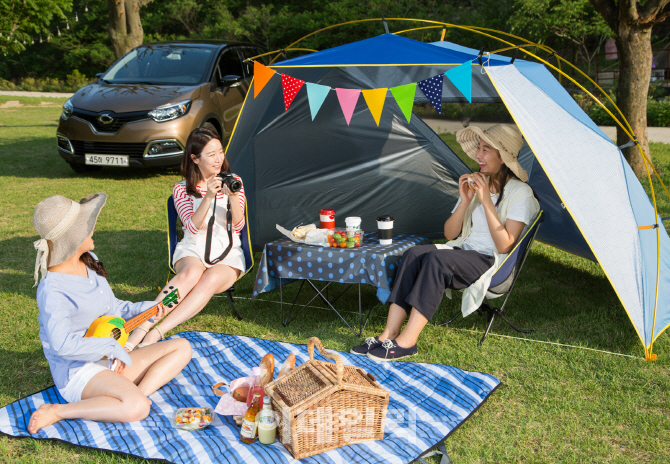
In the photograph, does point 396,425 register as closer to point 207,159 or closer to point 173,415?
point 173,415

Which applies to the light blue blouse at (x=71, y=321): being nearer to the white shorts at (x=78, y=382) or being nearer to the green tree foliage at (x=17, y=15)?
the white shorts at (x=78, y=382)

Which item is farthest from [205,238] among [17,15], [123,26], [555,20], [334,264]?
[17,15]

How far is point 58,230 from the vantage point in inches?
94.8

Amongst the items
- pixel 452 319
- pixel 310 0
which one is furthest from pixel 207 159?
pixel 310 0

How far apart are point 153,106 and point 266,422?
17.6 ft

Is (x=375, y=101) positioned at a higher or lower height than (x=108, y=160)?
Result: higher

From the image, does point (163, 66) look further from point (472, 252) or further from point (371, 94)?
point (472, 252)

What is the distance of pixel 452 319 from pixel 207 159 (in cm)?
178

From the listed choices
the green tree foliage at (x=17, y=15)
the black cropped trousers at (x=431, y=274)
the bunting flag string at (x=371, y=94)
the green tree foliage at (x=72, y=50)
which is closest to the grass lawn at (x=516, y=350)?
the black cropped trousers at (x=431, y=274)

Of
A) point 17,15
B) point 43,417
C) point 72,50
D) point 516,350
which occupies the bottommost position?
point 516,350

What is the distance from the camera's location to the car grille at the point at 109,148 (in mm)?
7020

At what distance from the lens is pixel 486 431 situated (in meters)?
2.58

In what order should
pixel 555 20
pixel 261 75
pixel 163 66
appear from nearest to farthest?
pixel 261 75
pixel 163 66
pixel 555 20

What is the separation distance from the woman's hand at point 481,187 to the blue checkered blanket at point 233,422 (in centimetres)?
98
